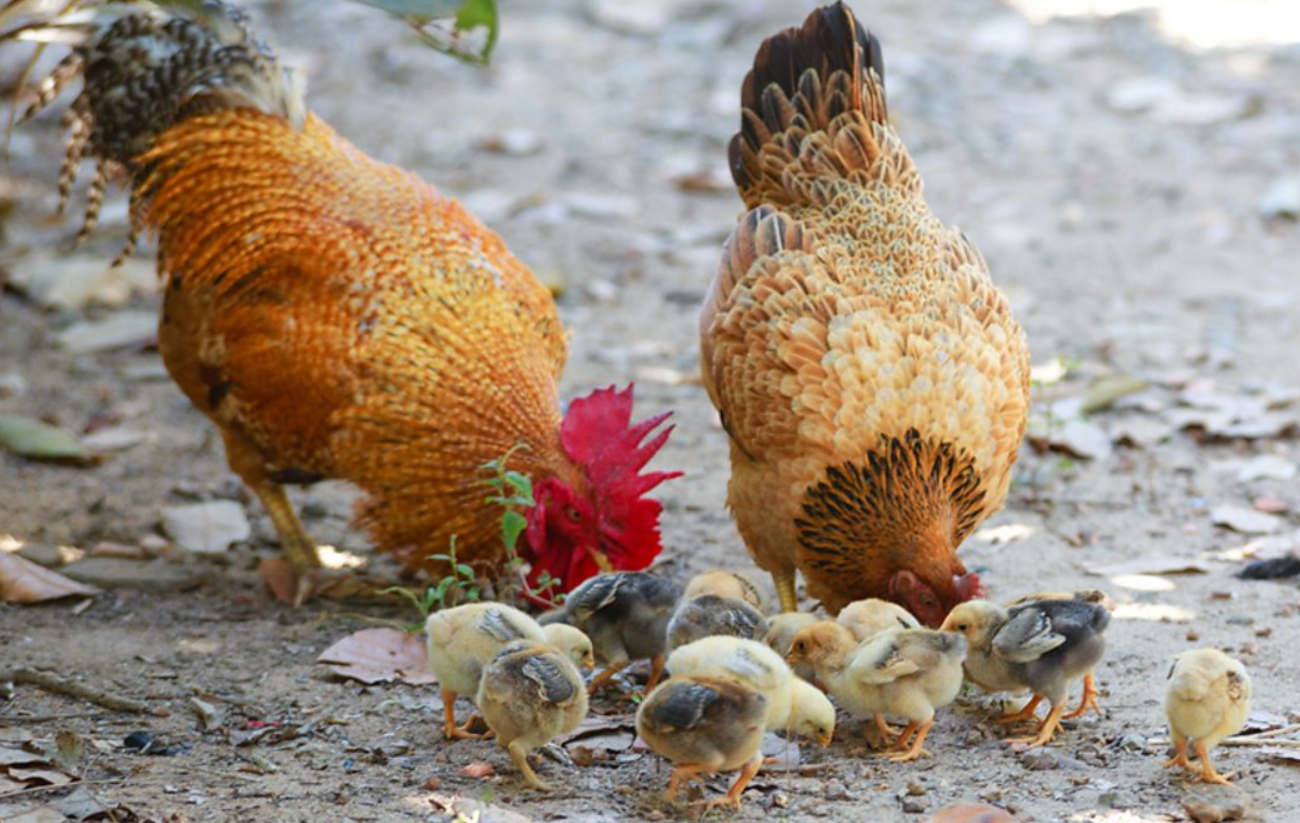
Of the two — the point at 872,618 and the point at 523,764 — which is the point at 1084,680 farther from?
the point at 523,764

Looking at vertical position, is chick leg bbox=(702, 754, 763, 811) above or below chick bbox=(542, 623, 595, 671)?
below

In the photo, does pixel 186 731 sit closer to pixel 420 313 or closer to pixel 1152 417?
pixel 420 313

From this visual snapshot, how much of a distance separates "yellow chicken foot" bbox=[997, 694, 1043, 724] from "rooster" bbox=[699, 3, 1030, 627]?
353 millimetres

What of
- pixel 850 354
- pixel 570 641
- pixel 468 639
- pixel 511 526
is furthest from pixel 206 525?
pixel 850 354

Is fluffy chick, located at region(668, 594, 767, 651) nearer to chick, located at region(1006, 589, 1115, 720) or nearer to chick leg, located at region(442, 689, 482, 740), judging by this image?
chick leg, located at region(442, 689, 482, 740)

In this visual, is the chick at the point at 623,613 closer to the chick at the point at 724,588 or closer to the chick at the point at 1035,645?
the chick at the point at 724,588

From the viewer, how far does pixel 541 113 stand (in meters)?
10.8

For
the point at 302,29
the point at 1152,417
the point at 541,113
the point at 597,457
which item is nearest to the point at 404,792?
the point at 597,457

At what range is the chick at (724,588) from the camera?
4.41 metres

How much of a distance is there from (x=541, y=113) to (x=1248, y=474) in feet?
20.0

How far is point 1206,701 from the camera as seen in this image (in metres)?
3.69

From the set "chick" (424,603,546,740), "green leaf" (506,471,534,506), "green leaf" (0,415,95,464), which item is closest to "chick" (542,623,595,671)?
"chick" (424,603,546,740)

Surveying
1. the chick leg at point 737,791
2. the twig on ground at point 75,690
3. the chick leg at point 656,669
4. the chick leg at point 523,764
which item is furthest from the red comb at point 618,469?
the twig on ground at point 75,690

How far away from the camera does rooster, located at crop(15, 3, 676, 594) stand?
4.78m
